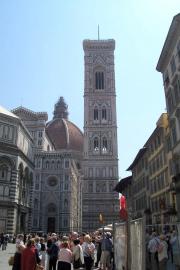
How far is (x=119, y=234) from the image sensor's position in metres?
12.0

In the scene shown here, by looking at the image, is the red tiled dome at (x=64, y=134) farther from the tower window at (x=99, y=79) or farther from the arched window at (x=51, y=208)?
the arched window at (x=51, y=208)

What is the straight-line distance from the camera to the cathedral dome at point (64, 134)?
106 metres

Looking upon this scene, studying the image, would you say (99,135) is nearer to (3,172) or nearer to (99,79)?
(99,79)

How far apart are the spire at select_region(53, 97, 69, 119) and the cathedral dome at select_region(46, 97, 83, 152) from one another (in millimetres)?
2850

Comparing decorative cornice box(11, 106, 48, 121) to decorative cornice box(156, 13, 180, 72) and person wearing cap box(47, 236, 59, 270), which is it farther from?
person wearing cap box(47, 236, 59, 270)

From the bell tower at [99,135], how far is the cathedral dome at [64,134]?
24636mm

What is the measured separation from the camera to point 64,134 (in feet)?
355

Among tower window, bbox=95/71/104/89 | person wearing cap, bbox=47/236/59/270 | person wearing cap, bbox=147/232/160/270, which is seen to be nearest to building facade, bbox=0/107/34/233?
person wearing cap, bbox=47/236/59/270

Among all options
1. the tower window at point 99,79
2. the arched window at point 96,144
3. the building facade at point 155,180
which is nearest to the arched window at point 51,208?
the arched window at point 96,144

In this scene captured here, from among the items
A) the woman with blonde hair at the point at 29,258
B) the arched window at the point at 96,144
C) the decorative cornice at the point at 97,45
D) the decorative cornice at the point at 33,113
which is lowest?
the woman with blonde hair at the point at 29,258

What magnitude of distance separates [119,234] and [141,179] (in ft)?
121

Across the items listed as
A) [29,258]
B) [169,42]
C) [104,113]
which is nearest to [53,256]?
[29,258]

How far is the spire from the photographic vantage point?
125 m

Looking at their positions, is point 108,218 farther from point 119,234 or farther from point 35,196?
point 119,234
